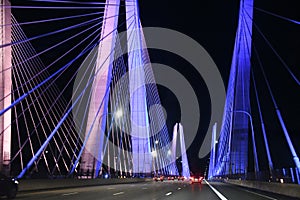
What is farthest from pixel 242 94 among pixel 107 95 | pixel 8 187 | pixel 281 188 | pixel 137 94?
pixel 8 187

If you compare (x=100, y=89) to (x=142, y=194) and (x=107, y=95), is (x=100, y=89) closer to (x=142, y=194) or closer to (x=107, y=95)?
(x=107, y=95)

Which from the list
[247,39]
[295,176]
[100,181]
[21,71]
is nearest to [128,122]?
[100,181]

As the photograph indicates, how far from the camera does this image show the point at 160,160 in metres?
77.1

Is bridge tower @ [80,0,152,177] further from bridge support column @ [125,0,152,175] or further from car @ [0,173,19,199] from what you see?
car @ [0,173,19,199]

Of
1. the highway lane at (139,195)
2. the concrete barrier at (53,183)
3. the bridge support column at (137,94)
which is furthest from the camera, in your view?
the bridge support column at (137,94)

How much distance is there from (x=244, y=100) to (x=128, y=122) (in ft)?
41.0

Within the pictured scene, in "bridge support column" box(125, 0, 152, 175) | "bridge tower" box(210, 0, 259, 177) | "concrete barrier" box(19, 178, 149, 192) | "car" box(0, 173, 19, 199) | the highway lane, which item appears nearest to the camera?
the highway lane

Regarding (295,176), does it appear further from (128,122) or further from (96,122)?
(128,122)

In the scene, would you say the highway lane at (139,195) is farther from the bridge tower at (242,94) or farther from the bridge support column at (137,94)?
the bridge support column at (137,94)

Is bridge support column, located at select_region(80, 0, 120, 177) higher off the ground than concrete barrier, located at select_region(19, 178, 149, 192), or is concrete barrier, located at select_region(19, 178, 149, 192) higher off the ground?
bridge support column, located at select_region(80, 0, 120, 177)

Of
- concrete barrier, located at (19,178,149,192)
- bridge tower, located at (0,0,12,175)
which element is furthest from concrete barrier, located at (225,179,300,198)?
bridge tower, located at (0,0,12,175)

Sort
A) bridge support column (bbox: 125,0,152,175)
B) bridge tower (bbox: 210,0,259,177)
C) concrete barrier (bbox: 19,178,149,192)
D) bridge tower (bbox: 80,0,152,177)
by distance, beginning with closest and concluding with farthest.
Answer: concrete barrier (bbox: 19,178,149,192)
bridge tower (bbox: 80,0,152,177)
bridge tower (bbox: 210,0,259,177)
bridge support column (bbox: 125,0,152,175)

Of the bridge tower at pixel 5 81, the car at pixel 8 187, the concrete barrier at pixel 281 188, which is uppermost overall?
the bridge tower at pixel 5 81

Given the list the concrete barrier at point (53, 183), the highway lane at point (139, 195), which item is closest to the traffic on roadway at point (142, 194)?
the highway lane at point (139, 195)
